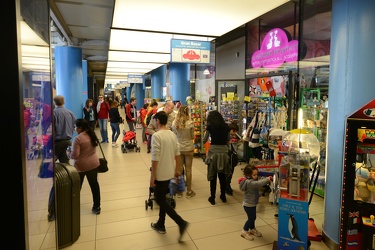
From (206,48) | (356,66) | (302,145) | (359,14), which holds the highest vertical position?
(206,48)

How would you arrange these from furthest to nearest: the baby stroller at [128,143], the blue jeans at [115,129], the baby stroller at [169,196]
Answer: the blue jeans at [115,129] → the baby stroller at [128,143] → the baby stroller at [169,196]

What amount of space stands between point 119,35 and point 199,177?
12.1ft

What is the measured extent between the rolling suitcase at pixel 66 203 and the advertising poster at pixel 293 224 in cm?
240

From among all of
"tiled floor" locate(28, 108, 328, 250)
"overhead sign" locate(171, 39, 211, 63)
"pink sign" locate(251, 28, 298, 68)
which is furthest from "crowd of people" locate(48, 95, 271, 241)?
"pink sign" locate(251, 28, 298, 68)

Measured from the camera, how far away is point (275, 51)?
644cm

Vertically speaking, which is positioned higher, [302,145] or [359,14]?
[359,14]

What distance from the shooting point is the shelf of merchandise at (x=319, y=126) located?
4941mm


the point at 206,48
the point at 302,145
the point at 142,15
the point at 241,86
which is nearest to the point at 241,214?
the point at 302,145

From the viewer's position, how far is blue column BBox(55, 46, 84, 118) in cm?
876

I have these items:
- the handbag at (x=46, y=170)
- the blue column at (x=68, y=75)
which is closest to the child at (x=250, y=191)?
the handbag at (x=46, y=170)

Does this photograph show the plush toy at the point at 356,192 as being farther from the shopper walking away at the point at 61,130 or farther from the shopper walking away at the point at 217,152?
the shopper walking away at the point at 61,130

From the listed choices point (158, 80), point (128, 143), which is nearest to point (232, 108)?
point (128, 143)

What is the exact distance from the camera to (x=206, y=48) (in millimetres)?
6828

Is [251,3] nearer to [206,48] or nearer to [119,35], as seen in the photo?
[206,48]
